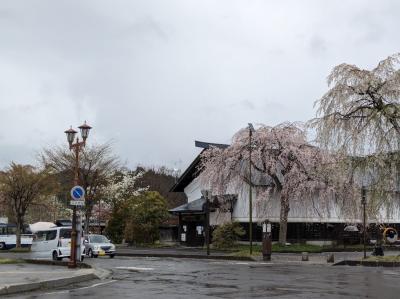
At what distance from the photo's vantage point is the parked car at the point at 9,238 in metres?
57.0

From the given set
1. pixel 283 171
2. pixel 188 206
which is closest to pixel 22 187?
pixel 188 206

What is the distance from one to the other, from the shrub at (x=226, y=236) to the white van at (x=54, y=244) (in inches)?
582

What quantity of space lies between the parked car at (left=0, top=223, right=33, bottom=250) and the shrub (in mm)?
24388

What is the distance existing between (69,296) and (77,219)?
34.3 feet

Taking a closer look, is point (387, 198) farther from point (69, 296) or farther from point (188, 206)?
point (188, 206)

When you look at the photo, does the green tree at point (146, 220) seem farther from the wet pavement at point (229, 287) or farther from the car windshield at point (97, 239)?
the wet pavement at point (229, 287)

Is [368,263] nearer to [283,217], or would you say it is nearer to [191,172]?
[283,217]

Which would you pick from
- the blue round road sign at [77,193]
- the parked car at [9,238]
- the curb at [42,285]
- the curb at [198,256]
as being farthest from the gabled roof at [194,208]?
the curb at [42,285]

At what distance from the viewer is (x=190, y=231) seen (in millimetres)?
50219

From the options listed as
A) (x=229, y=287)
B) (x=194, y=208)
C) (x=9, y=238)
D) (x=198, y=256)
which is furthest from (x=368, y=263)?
(x=9, y=238)

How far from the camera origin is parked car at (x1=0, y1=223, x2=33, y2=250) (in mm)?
57034

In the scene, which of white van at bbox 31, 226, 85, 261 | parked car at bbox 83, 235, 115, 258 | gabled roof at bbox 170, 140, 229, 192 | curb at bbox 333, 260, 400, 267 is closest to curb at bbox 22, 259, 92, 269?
white van at bbox 31, 226, 85, 261

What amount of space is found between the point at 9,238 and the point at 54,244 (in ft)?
105

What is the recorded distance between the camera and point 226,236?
40.9m
